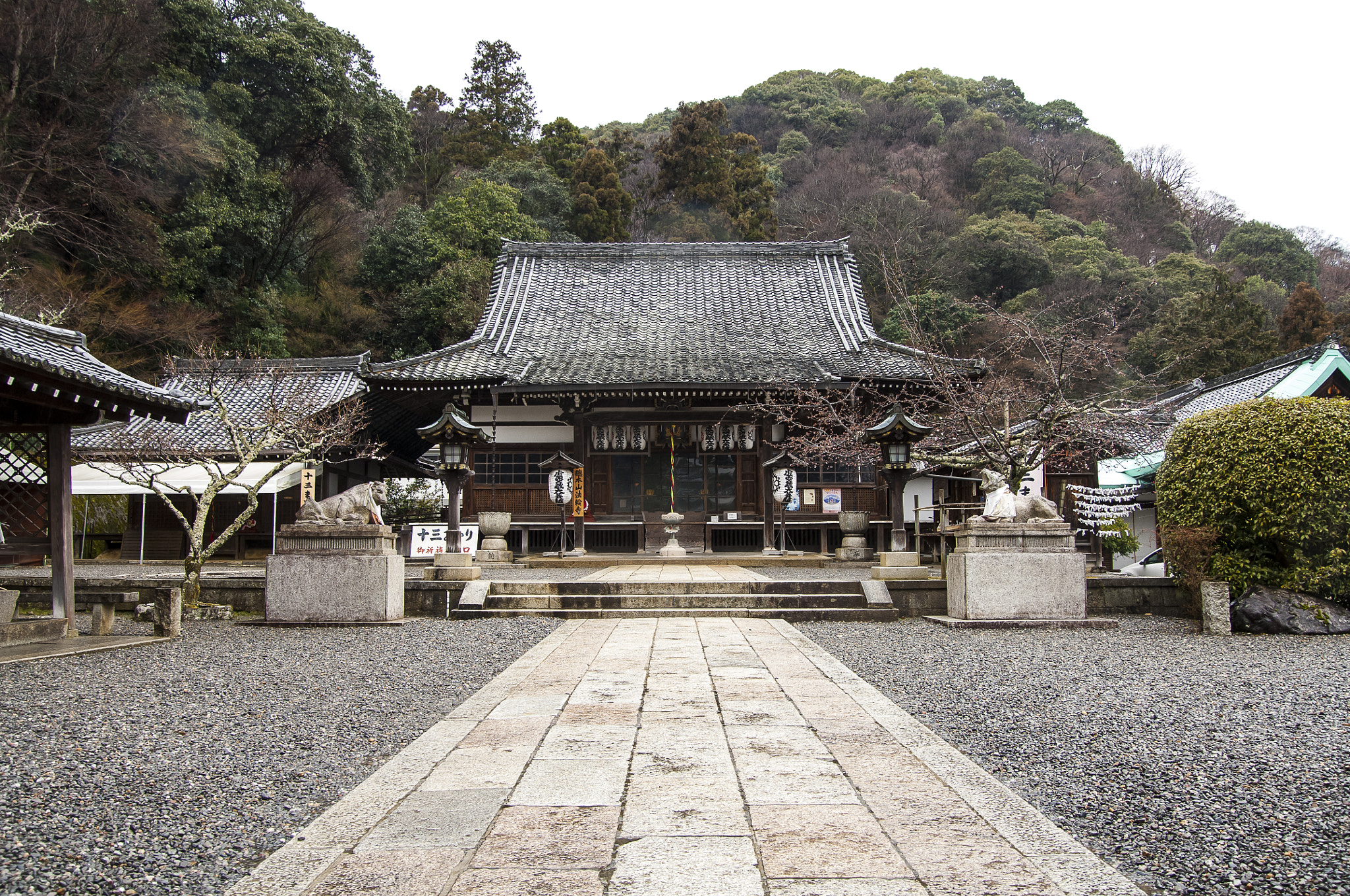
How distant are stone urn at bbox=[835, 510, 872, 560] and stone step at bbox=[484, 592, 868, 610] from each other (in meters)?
5.70

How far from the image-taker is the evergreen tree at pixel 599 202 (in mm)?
33969

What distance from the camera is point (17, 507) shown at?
8125mm

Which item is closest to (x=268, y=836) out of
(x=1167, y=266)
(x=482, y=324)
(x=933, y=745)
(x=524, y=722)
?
(x=524, y=722)

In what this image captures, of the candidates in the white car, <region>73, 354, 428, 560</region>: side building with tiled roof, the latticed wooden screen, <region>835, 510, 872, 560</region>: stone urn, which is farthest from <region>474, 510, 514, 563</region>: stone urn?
the white car

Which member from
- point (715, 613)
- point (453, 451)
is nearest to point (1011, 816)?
point (715, 613)

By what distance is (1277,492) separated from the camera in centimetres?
805

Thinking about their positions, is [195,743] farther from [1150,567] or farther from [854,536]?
[1150,567]

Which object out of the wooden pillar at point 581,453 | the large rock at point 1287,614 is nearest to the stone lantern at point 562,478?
the wooden pillar at point 581,453

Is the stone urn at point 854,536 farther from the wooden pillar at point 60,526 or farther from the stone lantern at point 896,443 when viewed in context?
the wooden pillar at point 60,526

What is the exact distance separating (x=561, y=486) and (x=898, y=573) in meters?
7.31

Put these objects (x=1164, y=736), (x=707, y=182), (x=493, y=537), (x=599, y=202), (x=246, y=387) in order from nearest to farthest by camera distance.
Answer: (x=1164, y=736)
(x=493, y=537)
(x=246, y=387)
(x=599, y=202)
(x=707, y=182)

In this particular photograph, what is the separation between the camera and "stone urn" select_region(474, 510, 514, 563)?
14.2 m

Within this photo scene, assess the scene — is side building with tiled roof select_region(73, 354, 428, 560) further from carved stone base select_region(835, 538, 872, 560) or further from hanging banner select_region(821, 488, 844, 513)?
carved stone base select_region(835, 538, 872, 560)

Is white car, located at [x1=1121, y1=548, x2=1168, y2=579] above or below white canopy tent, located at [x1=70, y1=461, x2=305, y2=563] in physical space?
below
